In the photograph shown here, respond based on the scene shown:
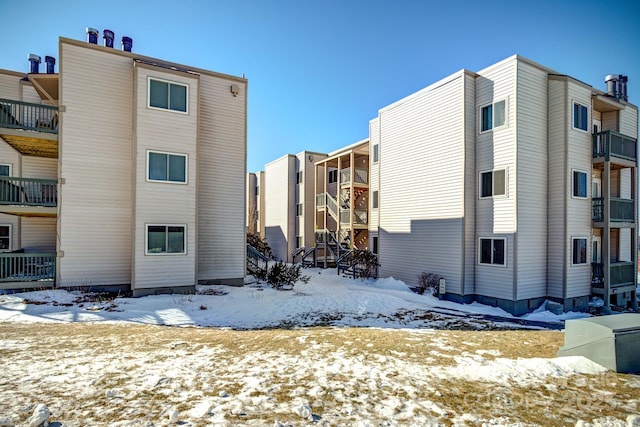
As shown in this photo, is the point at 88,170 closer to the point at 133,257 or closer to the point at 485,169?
the point at 133,257

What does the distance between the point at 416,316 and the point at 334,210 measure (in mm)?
15721

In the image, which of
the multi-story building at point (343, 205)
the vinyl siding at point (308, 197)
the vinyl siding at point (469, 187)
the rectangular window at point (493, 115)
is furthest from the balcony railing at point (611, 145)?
the vinyl siding at point (308, 197)

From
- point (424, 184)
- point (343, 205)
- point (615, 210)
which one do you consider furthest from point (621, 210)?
point (343, 205)

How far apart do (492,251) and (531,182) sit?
135 inches

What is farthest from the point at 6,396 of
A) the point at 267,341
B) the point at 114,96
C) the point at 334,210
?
the point at 334,210

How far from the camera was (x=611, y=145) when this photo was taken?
52.1ft

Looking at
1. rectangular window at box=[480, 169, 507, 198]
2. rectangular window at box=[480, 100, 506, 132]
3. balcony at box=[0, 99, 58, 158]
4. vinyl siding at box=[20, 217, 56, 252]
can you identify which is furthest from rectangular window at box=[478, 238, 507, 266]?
vinyl siding at box=[20, 217, 56, 252]

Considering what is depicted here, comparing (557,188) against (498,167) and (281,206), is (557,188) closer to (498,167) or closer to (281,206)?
(498,167)

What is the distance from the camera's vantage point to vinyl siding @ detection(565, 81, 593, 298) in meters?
14.5

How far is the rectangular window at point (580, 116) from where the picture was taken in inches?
595

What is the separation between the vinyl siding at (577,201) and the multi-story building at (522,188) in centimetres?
5

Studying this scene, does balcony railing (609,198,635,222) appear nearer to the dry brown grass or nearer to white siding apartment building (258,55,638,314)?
white siding apartment building (258,55,638,314)

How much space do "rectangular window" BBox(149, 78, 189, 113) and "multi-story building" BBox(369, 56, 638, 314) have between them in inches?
464

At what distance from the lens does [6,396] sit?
14.9 feet
